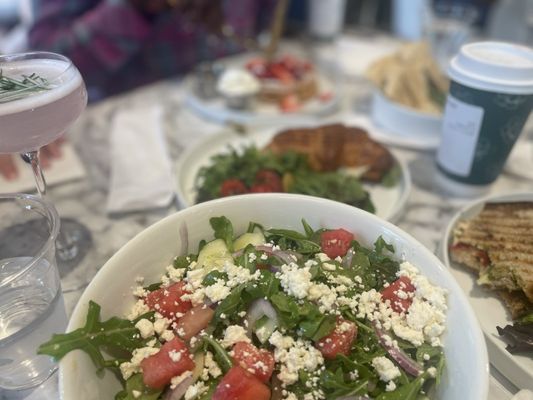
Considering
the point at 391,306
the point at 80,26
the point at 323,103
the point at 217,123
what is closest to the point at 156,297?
the point at 391,306

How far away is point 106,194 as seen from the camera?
1.63 meters

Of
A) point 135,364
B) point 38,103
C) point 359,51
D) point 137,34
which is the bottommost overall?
point 359,51

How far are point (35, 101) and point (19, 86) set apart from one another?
0.23 ft

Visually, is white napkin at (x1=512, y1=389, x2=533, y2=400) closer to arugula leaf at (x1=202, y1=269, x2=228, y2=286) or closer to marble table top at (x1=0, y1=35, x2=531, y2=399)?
marble table top at (x1=0, y1=35, x2=531, y2=399)

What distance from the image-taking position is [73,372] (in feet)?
2.41

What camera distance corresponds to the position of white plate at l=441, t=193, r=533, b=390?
921 millimetres

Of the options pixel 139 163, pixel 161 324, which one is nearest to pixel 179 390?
pixel 161 324

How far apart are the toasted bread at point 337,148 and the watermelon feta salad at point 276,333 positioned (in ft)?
2.54

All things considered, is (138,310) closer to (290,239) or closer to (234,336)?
(234,336)

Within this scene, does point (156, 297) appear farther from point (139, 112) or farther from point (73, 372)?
point (139, 112)

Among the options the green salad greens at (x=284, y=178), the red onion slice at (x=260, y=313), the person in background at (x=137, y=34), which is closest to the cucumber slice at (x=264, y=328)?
the red onion slice at (x=260, y=313)

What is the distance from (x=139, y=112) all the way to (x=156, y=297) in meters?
1.42

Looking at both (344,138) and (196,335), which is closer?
(196,335)

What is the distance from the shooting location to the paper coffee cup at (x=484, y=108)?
1332mm
